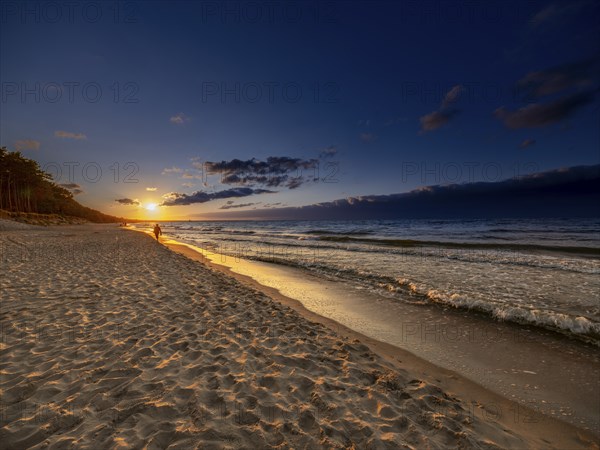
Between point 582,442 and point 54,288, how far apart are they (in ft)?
45.5

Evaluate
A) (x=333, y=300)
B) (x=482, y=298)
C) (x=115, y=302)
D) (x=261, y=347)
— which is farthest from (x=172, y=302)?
(x=482, y=298)

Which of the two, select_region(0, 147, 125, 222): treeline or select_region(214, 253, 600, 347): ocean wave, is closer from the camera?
select_region(214, 253, 600, 347): ocean wave

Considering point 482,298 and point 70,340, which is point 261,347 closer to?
point 70,340

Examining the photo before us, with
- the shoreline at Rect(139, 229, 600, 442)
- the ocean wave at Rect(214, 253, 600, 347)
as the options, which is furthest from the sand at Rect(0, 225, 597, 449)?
the ocean wave at Rect(214, 253, 600, 347)

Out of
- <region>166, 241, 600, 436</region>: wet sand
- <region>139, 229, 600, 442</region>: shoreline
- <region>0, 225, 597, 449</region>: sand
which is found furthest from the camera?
<region>166, 241, 600, 436</region>: wet sand

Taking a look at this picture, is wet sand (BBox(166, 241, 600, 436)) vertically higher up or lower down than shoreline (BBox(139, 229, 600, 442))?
lower down

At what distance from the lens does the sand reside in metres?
3.40

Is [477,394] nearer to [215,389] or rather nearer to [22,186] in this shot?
[215,389]

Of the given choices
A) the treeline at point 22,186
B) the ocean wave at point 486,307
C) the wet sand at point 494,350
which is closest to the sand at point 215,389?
the wet sand at point 494,350

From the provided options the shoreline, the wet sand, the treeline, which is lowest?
the wet sand

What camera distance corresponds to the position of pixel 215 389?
14.0 feet

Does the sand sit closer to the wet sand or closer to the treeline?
the wet sand

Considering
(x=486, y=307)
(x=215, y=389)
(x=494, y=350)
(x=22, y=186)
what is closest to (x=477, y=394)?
(x=494, y=350)

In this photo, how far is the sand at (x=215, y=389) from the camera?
3.40m
